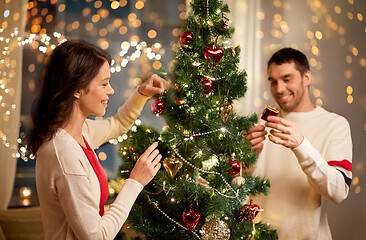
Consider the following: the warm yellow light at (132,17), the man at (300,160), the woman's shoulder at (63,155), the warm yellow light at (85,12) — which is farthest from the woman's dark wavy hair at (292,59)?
the warm yellow light at (85,12)

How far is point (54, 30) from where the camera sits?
3.47m

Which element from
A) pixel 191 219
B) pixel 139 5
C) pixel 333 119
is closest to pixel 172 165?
pixel 191 219

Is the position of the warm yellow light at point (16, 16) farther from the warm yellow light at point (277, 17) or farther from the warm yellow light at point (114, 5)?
the warm yellow light at point (277, 17)

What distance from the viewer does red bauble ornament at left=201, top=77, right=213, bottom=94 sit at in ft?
4.78

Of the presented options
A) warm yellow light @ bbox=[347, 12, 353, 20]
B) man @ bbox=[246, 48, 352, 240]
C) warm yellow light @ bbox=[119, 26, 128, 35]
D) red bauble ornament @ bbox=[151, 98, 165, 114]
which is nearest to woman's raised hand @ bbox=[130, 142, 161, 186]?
red bauble ornament @ bbox=[151, 98, 165, 114]

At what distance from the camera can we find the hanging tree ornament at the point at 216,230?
1420 millimetres

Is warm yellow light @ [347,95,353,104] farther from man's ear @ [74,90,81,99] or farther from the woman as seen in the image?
man's ear @ [74,90,81,99]

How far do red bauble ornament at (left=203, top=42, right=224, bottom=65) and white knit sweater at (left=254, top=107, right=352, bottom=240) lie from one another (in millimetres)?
845

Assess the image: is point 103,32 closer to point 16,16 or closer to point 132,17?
point 132,17

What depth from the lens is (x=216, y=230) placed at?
1423mm

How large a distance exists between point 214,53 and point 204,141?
334 mm

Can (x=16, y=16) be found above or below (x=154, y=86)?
above

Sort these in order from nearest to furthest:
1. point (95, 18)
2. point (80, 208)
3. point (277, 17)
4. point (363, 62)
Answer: point (80, 208) < point (363, 62) < point (277, 17) < point (95, 18)

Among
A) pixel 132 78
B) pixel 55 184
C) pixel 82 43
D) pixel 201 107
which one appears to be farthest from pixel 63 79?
pixel 132 78
